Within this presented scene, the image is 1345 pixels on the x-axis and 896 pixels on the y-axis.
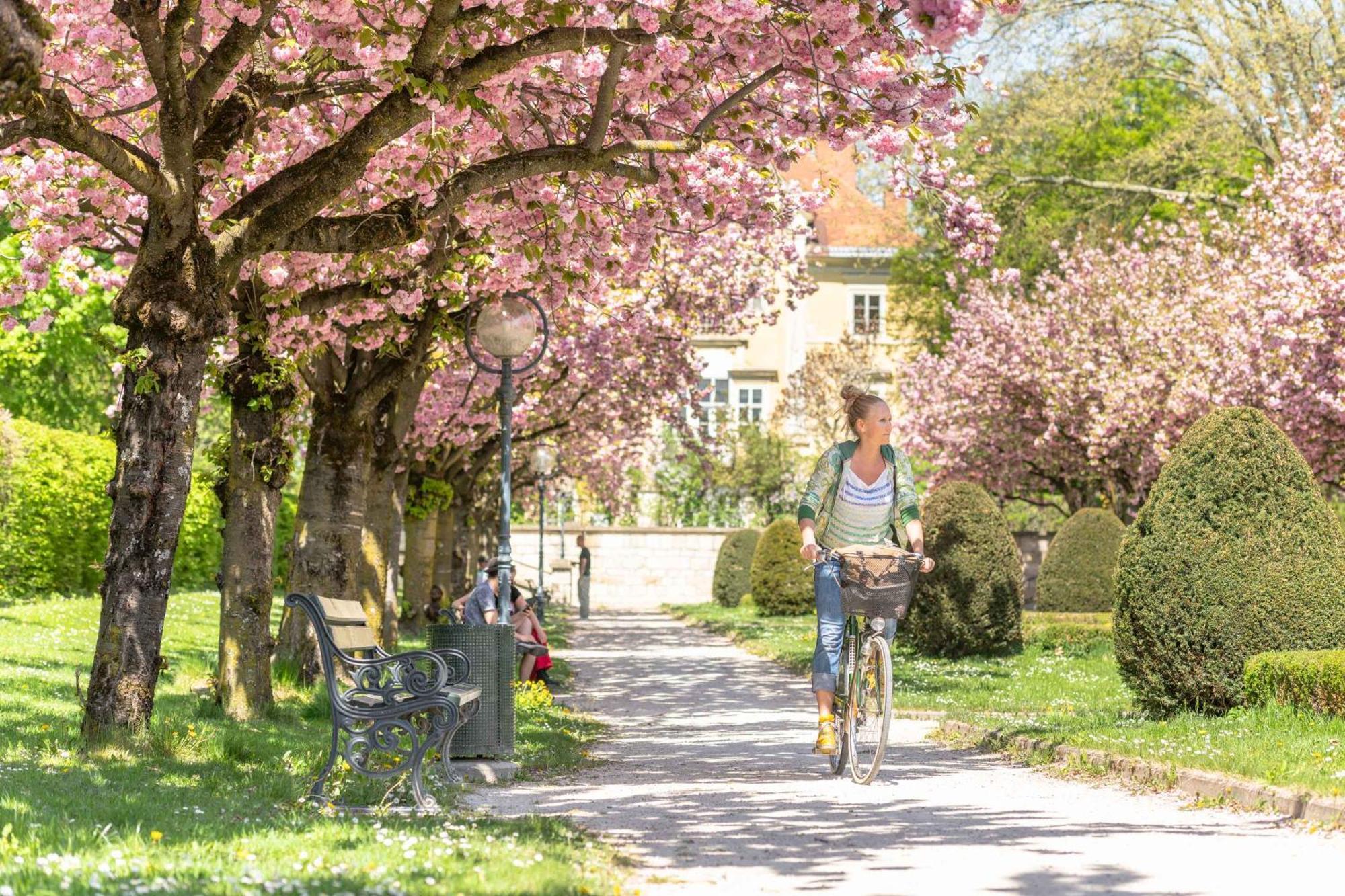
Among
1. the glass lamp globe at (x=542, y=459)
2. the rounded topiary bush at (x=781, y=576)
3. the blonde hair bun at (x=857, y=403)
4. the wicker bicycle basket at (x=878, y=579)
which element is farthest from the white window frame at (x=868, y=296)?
the wicker bicycle basket at (x=878, y=579)

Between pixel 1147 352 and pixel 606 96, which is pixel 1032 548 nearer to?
pixel 1147 352

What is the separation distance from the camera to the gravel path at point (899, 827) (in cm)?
644

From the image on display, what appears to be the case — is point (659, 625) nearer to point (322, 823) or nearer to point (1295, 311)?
point (1295, 311)

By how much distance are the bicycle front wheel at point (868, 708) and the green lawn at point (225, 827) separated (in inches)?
85.8

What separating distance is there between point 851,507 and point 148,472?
13.7 feet

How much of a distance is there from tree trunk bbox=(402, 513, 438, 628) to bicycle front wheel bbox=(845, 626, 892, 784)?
717 inches

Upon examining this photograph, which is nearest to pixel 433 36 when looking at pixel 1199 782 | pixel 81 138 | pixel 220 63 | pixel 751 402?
pixel 220 63

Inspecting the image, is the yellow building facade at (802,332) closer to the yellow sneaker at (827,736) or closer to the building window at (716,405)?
the building window at (716,405)

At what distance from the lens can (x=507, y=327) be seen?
13297 mm

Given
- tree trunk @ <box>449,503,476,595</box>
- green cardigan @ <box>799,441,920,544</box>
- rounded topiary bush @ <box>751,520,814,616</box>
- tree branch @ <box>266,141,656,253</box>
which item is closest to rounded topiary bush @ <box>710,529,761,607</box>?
rounded topiary bush @ <box>751,520,814,616</box>

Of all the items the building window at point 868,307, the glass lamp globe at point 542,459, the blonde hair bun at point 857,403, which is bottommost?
the blonde hair bun at point 857,403

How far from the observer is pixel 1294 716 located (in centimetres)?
1121

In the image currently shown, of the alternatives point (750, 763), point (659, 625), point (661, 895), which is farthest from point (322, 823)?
point (659, 625)

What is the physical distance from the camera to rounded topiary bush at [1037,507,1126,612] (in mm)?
28266
